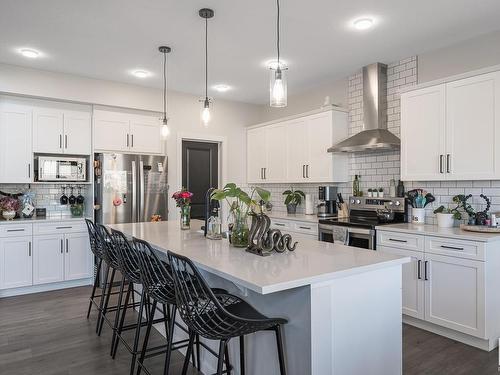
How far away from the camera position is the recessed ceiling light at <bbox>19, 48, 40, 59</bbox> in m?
3.88

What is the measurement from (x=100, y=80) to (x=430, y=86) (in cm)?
407

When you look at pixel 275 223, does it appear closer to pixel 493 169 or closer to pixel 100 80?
pixel 493 169

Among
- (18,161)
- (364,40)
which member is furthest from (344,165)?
(18,161)

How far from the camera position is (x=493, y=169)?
313 cm

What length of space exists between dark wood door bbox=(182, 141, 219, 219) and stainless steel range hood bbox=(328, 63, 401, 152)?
232 centimetres

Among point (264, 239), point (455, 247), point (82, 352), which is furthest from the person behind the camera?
point (455, 247)

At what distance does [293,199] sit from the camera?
18.0ft

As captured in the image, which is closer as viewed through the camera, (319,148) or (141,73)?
(141,73)

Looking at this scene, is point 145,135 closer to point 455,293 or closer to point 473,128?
point 473,128

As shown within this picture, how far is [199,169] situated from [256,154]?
0.99 meters

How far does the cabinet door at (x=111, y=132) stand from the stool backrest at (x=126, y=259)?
2.49 metres

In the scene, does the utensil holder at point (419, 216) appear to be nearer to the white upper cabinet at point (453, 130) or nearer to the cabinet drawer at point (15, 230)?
the white upper cabinet at point (453, 130)

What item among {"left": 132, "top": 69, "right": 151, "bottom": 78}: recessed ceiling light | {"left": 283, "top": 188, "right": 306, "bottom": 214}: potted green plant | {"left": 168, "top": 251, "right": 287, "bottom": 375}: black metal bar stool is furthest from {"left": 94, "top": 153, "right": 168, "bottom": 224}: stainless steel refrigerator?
{"left": 168, "top": 251, "right": 287, "bottom": 375}: black metal bar stool

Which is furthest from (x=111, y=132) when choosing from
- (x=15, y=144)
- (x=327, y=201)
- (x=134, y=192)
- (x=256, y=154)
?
(x=327, y=201)
